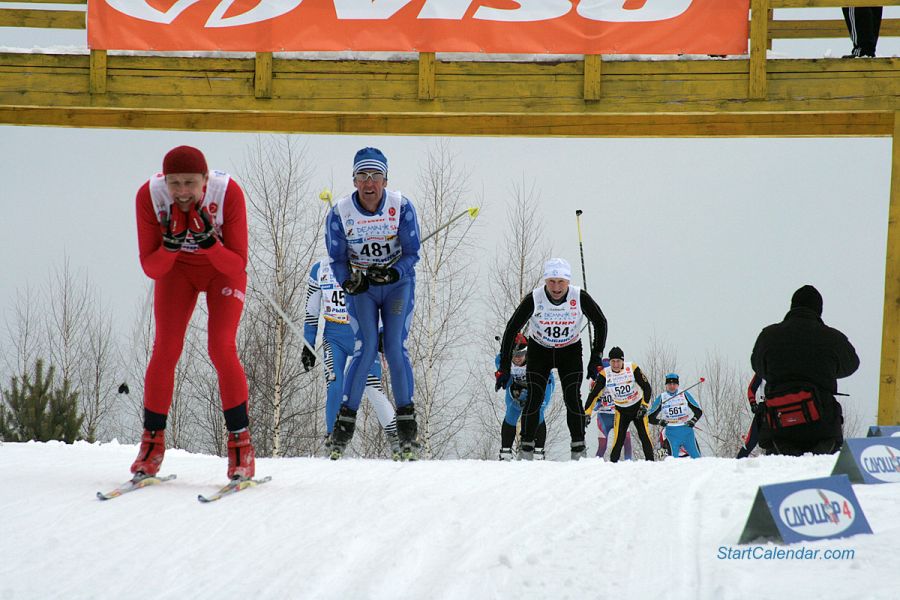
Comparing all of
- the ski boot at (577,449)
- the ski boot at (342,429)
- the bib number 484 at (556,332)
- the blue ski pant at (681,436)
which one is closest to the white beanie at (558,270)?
the bib number 484 at (556,332)

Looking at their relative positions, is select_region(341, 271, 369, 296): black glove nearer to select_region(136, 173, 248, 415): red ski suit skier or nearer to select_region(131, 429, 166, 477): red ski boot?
select_region(136, 173, 248, 415): red ski suit skier

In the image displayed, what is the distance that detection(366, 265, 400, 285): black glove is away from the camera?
222 inches

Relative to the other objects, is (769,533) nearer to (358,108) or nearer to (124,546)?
(124,546)

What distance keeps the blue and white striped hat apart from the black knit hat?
273 centimetres

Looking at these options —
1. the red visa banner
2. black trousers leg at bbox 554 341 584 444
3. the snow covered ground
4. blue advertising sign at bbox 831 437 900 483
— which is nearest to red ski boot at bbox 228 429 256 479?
the snow covered ground

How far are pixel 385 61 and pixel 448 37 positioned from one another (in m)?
0.60

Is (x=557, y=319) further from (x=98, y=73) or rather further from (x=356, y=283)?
(x=98, y=73)

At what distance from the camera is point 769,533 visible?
2.92 m

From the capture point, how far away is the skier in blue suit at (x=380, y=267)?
5691mm

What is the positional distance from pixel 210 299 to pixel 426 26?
15.8ft

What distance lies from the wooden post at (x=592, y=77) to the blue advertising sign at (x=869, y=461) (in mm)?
4773

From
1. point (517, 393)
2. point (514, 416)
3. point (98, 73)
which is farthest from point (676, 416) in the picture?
point (98, 73)

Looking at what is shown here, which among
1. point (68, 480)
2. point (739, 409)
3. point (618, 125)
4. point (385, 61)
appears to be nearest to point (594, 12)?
point (618, 125)

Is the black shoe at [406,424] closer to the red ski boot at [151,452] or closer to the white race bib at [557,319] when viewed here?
the white race bib at [557,319]
